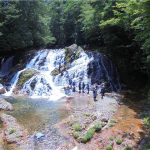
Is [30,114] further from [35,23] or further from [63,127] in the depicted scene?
[35,23]

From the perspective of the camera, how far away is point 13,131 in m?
6.32

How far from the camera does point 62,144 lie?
5.61 meters

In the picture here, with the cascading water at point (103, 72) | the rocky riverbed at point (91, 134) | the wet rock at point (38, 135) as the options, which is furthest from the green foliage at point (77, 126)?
the cascading water at point (103, 72)

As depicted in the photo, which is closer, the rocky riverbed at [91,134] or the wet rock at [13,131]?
the rocky riverbed at [91,134]

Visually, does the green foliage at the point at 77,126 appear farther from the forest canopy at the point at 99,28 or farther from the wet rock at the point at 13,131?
the forest canopy at the point at 99,28

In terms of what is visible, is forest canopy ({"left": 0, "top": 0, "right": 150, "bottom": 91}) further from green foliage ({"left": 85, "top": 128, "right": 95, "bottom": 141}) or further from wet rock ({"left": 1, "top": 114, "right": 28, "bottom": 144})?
wet rock ({"left": 1, "top": 114, "right": 28, "bottom": 144})

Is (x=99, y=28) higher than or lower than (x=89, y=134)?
higher

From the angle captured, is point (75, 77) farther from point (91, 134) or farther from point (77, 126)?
point (91, 134)

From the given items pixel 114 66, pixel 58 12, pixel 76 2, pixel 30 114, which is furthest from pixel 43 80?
pixel 58 12

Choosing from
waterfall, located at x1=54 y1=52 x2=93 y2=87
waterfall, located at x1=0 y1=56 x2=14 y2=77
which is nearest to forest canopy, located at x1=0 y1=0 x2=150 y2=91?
waterfall, located at x1=0 y1=56 x2=14 y2=77

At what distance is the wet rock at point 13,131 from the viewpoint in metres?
5.79

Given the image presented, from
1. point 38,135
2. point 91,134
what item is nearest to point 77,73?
point 91,134

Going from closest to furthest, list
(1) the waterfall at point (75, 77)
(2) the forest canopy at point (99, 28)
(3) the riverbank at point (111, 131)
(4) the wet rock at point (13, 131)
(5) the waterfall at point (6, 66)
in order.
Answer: (3) the riverbank at point (111, 131), (4) the wet rock at point (13, 131), (2) the forest canopy at point (99, 28), (1) the waterfall at point (75, 77), (5) the waterfall at point (6, 66)

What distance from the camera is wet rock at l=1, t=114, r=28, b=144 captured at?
579cm
